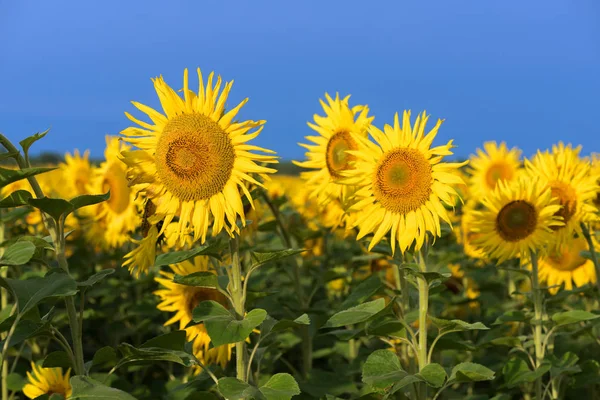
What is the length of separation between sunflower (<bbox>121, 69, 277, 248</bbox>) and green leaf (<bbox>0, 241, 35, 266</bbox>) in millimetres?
628

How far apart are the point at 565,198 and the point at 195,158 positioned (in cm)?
281

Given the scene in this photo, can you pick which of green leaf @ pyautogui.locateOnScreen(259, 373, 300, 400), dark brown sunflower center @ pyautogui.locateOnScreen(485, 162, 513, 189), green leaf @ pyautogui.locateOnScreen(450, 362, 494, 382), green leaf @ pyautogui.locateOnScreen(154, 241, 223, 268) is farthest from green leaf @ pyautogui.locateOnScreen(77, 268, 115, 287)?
dark brown sunflower center @ pyautogui.locateOnScreen(485, 162, 513, 189)

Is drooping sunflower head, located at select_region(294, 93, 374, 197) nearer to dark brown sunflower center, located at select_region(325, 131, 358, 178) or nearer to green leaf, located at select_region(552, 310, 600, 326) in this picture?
dark brown sunflower center, located at select_region(325, 131, 358, 178)

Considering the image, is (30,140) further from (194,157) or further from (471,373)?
(471,373)

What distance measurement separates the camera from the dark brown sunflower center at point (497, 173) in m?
7.56

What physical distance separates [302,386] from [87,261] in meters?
4.03

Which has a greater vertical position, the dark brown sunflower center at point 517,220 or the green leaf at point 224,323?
the dark brown sunflower center at point 517,220

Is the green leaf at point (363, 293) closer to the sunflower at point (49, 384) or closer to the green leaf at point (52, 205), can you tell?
the green leaf at point (52, 205)

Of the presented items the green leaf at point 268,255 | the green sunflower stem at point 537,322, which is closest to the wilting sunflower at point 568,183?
the green sunflower stem at point 537,322

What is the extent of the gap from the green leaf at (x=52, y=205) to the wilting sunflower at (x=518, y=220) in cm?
266

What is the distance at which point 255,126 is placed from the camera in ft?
10.6

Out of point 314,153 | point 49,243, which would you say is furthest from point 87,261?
point 49,243

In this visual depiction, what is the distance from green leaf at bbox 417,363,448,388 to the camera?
3075 mm

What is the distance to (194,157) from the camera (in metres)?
3.25
